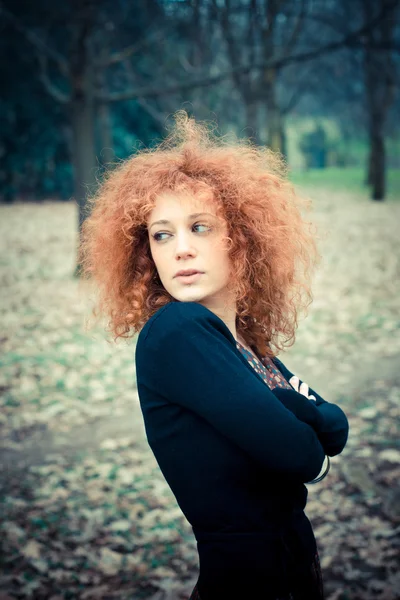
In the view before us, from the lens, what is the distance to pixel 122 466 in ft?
13.2

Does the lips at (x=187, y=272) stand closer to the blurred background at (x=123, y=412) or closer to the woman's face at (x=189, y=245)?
the woman's face at (x=189, y=245)

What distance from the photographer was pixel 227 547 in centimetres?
140

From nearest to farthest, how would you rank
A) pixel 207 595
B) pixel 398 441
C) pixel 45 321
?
pixel 207 595 < pixel 398 441 < pixel 45 321

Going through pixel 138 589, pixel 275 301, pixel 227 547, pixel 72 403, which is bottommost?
pixel 138 589

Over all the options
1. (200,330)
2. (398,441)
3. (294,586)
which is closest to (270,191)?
(200,330)

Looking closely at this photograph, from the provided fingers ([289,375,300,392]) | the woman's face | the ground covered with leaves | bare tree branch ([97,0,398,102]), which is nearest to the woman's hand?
fingers ([289,375,300,392])

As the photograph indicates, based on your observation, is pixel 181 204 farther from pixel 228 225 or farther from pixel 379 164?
pixel 379 164

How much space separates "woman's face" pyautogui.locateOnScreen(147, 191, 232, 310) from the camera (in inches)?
58.9

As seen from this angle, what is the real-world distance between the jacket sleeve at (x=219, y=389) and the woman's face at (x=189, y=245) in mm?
150

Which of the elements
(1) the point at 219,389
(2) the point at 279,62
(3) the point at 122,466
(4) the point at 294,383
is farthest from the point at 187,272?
(2) the point at 279,62

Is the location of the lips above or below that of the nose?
below

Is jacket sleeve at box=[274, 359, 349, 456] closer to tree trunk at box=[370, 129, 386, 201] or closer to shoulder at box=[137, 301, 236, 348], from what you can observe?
shoulder at box=[137, 301, 236, 348]

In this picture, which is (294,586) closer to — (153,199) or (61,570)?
(153,199)

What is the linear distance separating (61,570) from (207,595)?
6.08ft
